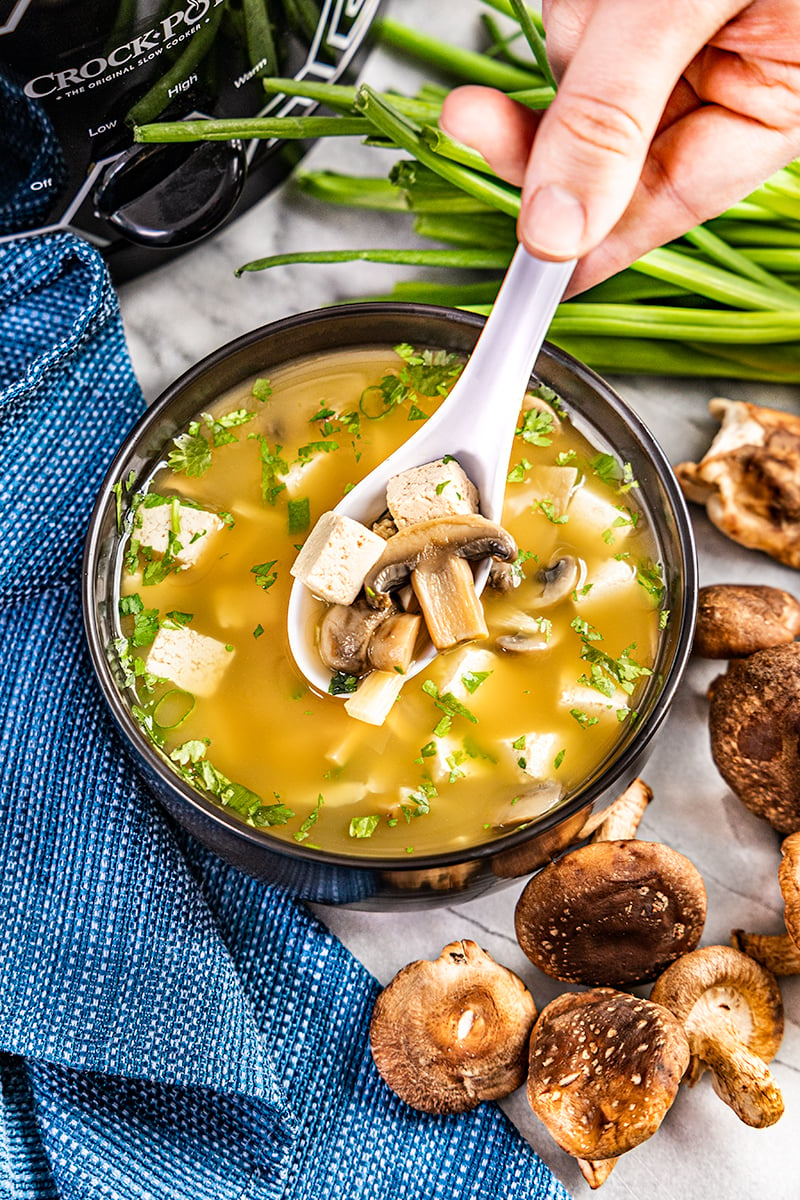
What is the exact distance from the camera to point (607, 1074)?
1930mm

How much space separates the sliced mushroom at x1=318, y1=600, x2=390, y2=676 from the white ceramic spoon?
0.10 feet

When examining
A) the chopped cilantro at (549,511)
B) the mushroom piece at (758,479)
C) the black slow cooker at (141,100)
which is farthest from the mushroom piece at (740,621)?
the black slow cooker at (141,100)

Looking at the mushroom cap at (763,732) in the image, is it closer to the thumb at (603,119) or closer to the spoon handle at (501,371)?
the spoon handle at (501,371)

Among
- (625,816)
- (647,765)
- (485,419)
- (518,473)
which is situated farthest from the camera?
(647,765)

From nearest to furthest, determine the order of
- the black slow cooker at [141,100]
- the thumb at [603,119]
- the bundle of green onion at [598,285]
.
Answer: the thumb at [603,119], the black slow cooker at [141,100], the bundle of green onion at [598,285]

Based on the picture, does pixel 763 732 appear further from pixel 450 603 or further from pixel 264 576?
pixel 264 576

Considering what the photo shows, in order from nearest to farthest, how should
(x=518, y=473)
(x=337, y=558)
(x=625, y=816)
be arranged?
(x=337, y=558), (x=518, y=473), (x=625, y=816)

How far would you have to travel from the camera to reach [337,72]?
231cm

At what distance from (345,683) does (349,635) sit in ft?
0.27

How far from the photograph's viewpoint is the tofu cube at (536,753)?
191 centimetres

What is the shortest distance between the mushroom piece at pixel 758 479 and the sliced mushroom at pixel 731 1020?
833 mm

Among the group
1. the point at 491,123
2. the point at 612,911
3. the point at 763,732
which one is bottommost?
the point at 612,911

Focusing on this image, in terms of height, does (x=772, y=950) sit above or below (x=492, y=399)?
below

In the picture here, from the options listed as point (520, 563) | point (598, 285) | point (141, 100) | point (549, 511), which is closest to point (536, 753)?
point (520, 563)
